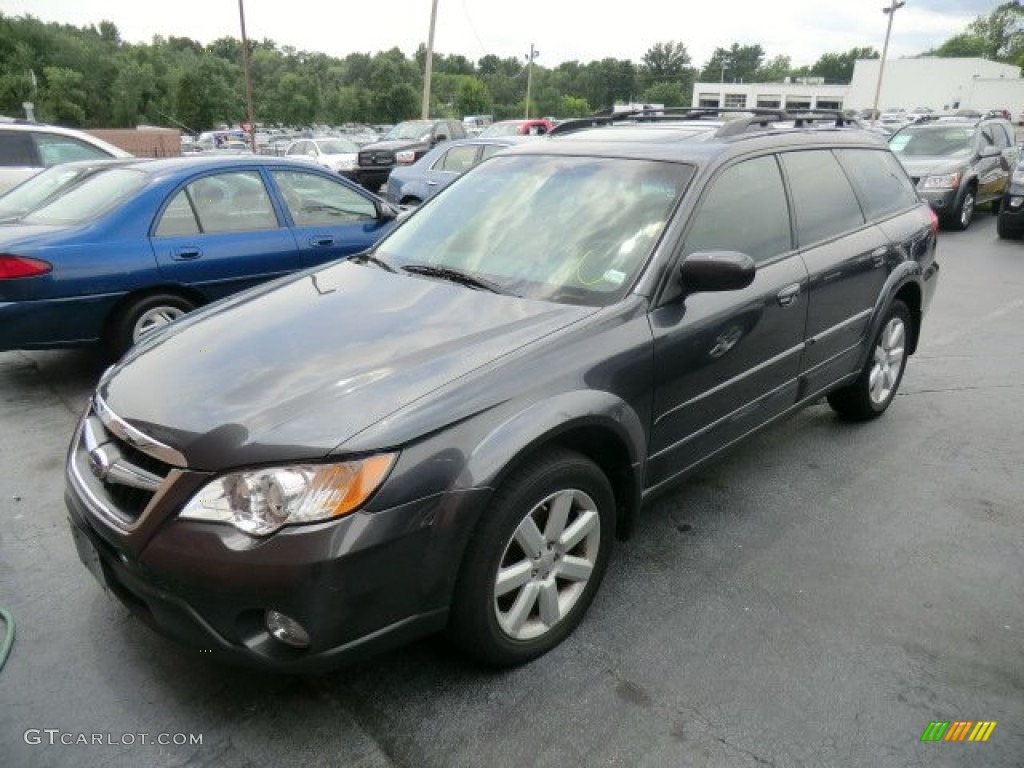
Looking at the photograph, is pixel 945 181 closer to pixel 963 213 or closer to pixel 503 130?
pixel 963 213

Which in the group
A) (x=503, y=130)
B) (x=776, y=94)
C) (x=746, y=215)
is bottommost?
(x=746, y=215)

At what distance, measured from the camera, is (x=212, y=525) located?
196cm

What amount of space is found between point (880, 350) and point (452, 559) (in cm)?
337

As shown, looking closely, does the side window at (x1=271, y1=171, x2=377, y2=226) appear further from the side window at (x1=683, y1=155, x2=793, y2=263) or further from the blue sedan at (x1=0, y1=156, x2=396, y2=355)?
the side window at (x1=683, y1=155, x2=793, y2=263)

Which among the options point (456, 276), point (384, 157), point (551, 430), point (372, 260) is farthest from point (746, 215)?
point (384, 157)

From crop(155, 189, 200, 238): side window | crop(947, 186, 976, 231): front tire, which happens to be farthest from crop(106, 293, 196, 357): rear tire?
crop(947, 186, 976, 231): front tire

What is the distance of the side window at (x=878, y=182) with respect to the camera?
4.08 m

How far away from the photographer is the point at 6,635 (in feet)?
8.57

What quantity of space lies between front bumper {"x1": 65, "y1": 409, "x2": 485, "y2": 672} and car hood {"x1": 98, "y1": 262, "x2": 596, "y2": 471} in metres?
0.20

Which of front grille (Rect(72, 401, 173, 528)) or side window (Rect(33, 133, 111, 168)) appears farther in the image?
side window (Rect(33, 133, 111, 168))

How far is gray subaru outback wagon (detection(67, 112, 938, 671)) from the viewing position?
198cm

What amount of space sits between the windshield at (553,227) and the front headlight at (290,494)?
3.57 feet

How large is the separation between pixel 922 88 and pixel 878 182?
98.8 meters

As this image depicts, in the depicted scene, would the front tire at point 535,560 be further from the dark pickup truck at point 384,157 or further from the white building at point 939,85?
the white building at point 939,85
